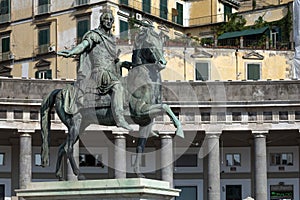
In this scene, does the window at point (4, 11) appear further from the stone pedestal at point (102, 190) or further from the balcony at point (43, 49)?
the stone pedestal at point (102, 190)

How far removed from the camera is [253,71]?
2638 inches

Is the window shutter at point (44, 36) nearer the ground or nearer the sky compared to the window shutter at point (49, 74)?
nearer the sky

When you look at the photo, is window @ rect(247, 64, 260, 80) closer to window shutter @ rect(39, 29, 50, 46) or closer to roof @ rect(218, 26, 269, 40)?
roof @ rect(218, 26, 269, 40)

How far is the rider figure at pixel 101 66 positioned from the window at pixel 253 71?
4380cm

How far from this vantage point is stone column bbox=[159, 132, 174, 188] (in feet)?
186

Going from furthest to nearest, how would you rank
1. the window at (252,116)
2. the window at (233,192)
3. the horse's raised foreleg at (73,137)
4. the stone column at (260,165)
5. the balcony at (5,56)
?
the balcony at (5,56), the window at (233,192), the window at (252,116), the stone column at (260,165), the horse's raised foreleg at (73,137)

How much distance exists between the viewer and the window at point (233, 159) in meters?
64.6

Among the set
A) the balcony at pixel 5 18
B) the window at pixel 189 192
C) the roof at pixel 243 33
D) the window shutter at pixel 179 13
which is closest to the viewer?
the window at pixel 189 192

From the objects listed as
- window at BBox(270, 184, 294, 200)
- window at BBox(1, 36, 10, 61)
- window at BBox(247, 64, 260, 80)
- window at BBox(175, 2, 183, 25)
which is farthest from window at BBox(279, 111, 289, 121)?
window at BBox(1, 36, 10, 61)

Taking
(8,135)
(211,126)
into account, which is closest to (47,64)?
(8,135)

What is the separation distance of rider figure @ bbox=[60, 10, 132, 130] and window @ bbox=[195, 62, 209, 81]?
138 feet

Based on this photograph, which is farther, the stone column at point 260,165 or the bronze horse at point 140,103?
the stone column at point 260,165

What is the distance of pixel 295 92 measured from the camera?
59438 millimetres

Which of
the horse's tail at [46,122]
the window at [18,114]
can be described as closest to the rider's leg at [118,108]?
the horse's tail at [46,122]
